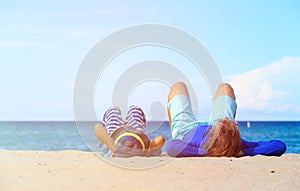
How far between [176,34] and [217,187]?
220 centimetres

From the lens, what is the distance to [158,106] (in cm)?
488

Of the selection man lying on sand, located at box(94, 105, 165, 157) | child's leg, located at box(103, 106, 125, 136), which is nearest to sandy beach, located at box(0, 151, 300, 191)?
man lying on sand, located at box(94, 105, 165, 157)

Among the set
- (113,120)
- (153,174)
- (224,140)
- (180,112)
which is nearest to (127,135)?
(113,120)

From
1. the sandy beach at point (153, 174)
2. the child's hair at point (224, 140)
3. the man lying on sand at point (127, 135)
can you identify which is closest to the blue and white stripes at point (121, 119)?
the man lying on sand at point (127, 135)

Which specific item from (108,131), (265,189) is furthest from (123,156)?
(265,189)

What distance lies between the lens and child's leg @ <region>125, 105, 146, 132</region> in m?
4.73

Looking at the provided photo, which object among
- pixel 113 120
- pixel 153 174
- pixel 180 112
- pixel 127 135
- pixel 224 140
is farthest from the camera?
pixel 180 112

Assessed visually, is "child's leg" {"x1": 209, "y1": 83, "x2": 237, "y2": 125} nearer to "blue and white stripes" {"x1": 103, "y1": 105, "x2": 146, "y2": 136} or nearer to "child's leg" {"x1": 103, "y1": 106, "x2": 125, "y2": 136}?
"blue and white stripes" {"x1": 103, "y1": 105, "x2": 146, "y2": 136}

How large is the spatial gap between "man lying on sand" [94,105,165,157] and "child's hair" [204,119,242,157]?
596 millimetres

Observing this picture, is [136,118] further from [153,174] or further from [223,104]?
[153,174]

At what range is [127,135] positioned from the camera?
4.39m

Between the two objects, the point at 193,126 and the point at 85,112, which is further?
the point at 193,126

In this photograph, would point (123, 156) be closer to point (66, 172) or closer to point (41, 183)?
point (66, 172)

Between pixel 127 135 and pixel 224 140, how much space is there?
0.94 metres
